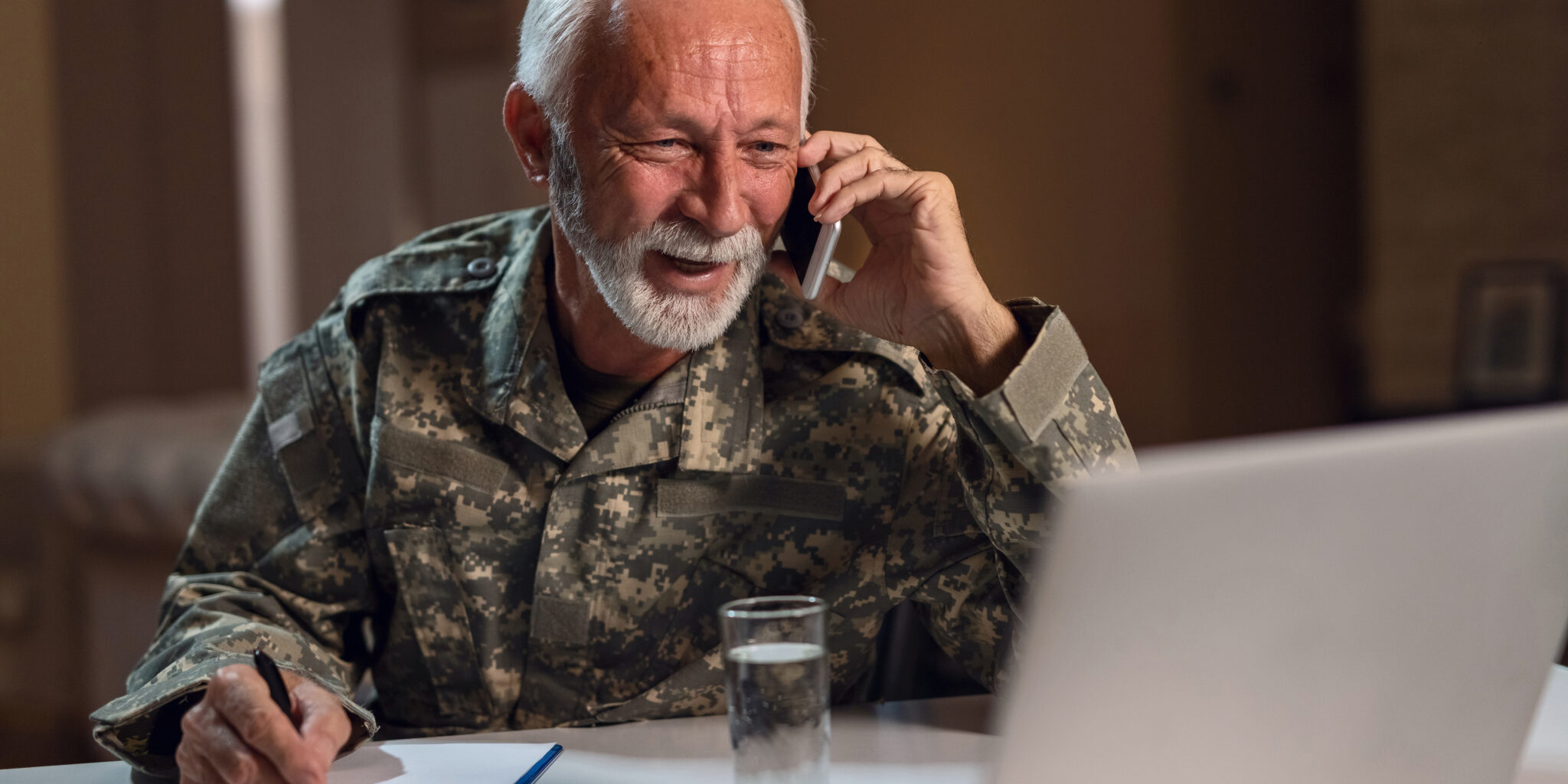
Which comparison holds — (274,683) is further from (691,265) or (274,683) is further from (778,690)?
(691,265)

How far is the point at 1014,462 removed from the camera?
1.09m

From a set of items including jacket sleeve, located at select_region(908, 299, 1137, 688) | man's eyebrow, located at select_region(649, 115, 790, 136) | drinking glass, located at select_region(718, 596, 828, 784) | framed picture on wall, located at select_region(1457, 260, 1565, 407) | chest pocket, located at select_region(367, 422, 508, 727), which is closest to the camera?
drinking glass, located at select_region(718, 596, 828, 784)

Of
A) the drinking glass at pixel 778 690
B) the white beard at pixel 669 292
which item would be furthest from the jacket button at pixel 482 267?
the drinking glass at pixel 778 690

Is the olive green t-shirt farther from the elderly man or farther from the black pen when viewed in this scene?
the black pen

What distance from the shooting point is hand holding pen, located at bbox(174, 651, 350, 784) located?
91cm

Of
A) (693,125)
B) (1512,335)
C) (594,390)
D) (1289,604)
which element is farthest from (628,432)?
(1512,335)

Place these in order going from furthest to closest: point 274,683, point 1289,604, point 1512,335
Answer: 1. point 1512,335
2. point 274,683
3. point 1289,604

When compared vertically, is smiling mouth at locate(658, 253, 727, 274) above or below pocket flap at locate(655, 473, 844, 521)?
above

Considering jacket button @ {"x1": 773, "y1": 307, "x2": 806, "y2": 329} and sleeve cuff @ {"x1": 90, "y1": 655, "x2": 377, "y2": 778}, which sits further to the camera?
jacket button @ {"x1": 773, "y1": 307, "x2": 806, "y2": 329}

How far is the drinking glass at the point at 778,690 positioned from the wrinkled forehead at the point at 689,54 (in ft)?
1.81

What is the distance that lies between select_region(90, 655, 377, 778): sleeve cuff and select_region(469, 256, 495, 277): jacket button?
510mm

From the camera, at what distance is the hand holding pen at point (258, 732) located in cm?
91

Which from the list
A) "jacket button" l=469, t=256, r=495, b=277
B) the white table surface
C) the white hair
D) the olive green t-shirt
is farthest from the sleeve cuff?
the white hair

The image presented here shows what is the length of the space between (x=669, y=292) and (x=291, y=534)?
47 cm
